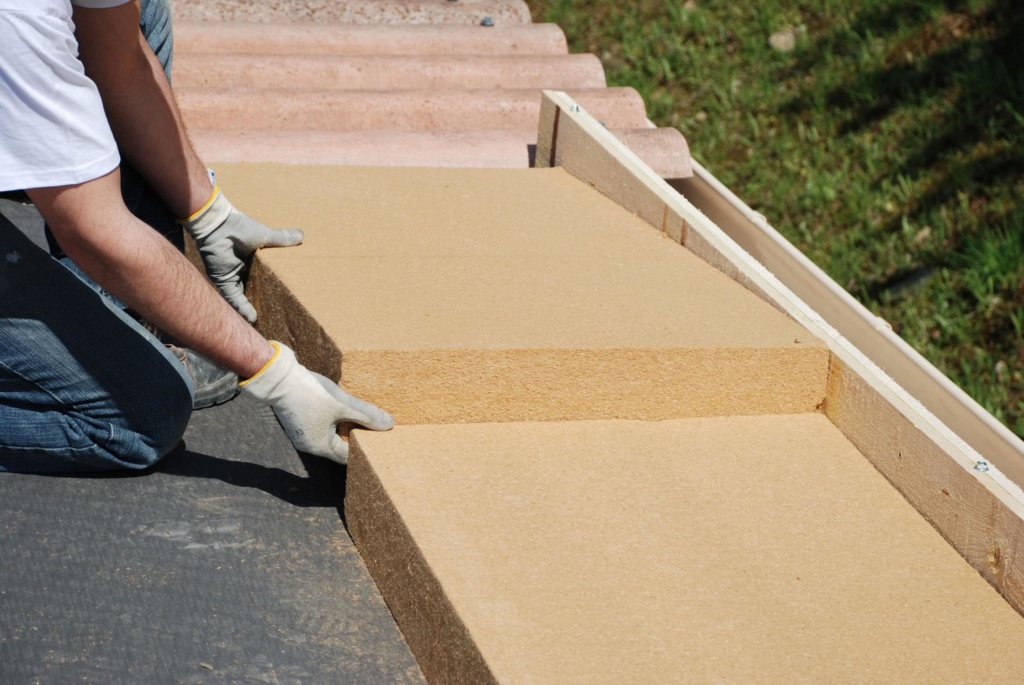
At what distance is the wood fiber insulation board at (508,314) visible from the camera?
98.3 inches

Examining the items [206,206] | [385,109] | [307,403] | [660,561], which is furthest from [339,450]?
[385,109]

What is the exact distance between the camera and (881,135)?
18.0ft

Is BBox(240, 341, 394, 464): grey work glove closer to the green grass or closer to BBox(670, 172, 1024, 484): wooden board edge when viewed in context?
BBox(670, 172, 1024, 484): wooden board edge

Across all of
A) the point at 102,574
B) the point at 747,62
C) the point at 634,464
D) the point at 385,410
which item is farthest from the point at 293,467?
the point at 747,62

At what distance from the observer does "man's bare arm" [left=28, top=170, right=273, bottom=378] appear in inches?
82.4

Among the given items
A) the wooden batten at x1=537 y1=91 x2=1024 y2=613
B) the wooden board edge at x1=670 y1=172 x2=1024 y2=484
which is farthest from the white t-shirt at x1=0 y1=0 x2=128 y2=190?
the wooden board edge at x1=670 y1=172 x2=1024 y2=484

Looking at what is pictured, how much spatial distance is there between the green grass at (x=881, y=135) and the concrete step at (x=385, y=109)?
50.5 inches

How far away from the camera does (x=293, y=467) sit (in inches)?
106

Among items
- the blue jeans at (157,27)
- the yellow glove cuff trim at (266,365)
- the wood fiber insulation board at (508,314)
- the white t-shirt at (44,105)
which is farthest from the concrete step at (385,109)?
the white t-shirt at (44,105)

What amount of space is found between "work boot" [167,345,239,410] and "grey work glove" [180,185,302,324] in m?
0.27

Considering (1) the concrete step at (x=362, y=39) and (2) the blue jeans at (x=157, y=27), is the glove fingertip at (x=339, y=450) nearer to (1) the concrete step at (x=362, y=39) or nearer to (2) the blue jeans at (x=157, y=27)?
(2) the blue jeans at (x=157, y=27)

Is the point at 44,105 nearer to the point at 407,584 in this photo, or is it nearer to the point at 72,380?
the point at 72,380

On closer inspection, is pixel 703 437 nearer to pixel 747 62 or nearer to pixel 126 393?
pixel 126 393

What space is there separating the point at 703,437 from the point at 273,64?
9.04 feet
